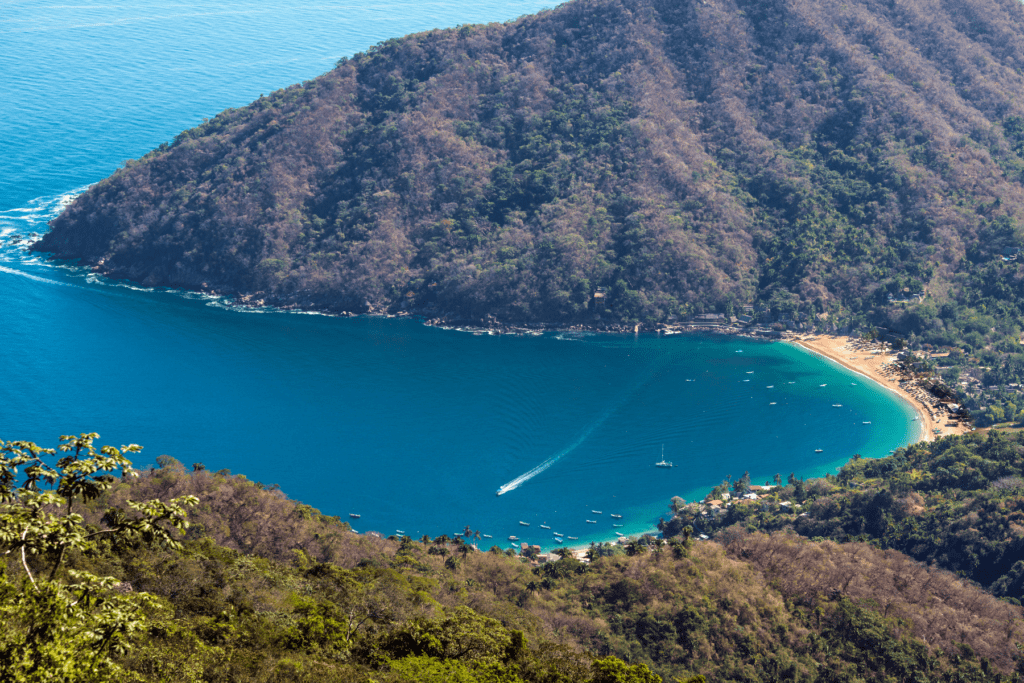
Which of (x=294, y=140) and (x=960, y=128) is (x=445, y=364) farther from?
(x=960, y=128)

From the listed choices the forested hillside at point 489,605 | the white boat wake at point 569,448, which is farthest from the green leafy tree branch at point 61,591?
the white boat wake at point 569,448

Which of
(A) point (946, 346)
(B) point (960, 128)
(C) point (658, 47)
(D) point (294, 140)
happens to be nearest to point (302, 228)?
(D) point (294, 140)

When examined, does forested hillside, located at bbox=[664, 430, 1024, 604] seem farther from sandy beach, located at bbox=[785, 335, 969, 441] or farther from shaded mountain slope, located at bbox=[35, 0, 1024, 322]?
shaded mountain slope, located at bbox=[35, 0, 1024, 322]

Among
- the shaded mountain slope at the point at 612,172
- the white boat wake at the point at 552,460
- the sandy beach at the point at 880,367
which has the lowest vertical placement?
the white boat wake at the point at 552,460

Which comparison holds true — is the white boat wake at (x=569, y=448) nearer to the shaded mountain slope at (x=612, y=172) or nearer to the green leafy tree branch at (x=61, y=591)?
the shaded mountain slope at (x=612, y=172)

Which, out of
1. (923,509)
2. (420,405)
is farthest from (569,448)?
(923,509)

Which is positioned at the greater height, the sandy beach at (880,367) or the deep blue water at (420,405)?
the sandy beach at (880,367)

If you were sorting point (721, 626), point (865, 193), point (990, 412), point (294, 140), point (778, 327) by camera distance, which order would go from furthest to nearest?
point (294, 140) → point (865, 193) → point (778, 327) → point (990, 412) → point (721, 626)
